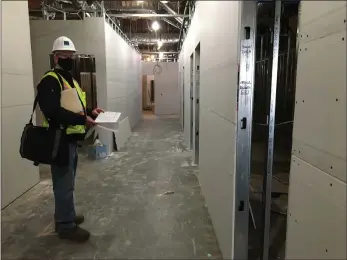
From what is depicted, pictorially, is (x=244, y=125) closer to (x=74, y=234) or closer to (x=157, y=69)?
(x=74, y=234)

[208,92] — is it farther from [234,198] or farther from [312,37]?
[312,37]

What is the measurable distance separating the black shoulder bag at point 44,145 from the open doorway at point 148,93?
36.9 ft

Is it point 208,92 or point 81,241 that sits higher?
point 208,92

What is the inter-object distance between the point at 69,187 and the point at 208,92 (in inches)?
58.6

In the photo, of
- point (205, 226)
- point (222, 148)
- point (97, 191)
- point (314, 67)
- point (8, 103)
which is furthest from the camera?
point (97, 191)

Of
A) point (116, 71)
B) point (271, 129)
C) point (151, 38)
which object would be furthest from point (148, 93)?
point (271, 129)

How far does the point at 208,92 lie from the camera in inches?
103

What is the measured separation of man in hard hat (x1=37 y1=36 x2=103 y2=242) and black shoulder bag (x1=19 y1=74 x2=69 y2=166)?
0.06 metres

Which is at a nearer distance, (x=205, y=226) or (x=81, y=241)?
(x=81, y=241)

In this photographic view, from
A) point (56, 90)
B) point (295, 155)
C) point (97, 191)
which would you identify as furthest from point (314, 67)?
point (97, 191)

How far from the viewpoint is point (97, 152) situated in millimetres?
4848

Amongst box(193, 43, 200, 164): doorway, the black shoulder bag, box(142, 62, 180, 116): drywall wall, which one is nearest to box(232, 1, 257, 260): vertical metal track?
the black shoulder bag

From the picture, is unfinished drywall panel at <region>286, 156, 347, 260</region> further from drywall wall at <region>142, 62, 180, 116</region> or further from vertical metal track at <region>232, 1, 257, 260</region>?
drywall wall at <region>142, 62, 180, 116</region>

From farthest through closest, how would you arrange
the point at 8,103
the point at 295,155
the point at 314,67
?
1. the point at 8,103
2. the point at 295,155
3. the point at 314,67
